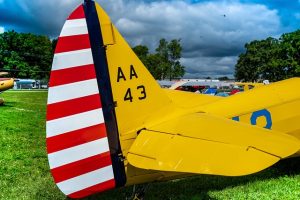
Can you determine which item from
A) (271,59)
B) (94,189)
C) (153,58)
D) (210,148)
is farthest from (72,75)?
(153,58)

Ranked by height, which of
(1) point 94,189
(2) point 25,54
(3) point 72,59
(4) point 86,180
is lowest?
(1) point 94,189

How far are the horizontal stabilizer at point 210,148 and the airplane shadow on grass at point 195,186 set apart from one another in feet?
7.73

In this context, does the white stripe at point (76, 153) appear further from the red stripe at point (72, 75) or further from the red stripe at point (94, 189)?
the red stripe at point (72, 75)

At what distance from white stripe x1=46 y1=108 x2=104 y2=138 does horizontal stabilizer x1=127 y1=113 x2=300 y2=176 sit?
0.53 meters

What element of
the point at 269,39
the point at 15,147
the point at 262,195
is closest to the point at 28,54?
the point at 269,39

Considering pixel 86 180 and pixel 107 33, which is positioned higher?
pixel 107 33

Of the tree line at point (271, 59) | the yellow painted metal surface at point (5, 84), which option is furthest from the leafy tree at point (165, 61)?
the yellow painted metal surface at point (5, 84)

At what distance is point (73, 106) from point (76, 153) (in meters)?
0.49

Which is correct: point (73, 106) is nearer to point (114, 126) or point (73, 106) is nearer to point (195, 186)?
point (114, 126)

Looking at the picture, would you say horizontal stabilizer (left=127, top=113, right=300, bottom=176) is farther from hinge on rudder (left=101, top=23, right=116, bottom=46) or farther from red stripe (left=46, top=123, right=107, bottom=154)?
hinge on rudder (left=101, top=23, right=116, bottom=46)

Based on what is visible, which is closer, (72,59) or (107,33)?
(72,59)

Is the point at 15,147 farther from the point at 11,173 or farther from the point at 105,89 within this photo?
the point at 105,89

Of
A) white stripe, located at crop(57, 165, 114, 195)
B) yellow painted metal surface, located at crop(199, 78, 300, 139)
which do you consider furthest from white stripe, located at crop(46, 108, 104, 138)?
yellow painted metal surface, located at crop(199, 78, 300, 139)

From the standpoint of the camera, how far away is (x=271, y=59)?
81625mm
